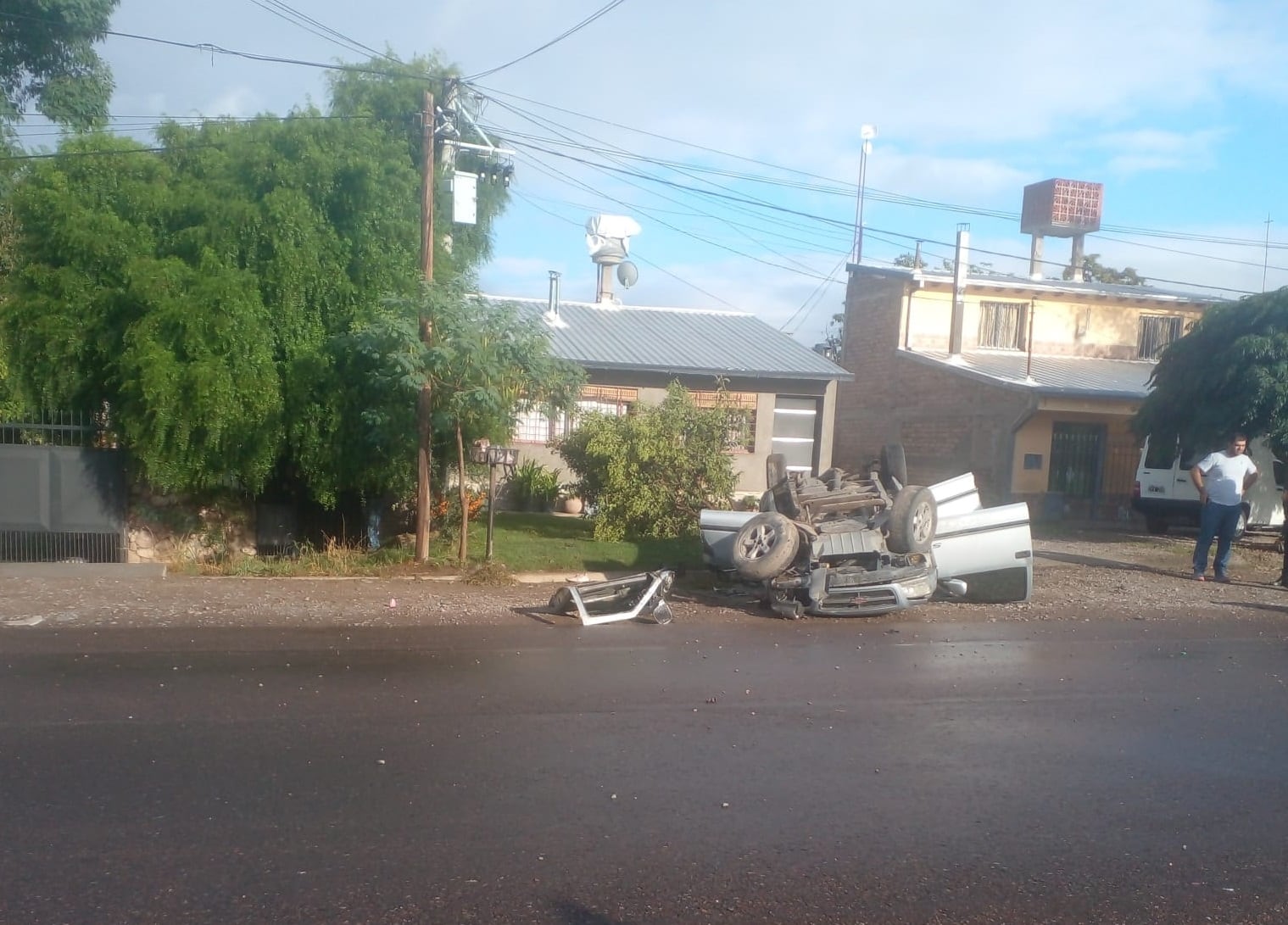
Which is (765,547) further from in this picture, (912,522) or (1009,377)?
(1009,377)

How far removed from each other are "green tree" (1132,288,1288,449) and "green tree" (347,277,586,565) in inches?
417

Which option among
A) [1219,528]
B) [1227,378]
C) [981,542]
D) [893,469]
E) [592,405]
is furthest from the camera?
[592,405]

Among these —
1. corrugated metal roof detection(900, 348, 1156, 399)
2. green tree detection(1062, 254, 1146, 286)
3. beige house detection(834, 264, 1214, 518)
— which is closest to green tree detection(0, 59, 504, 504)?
corrugated metal roof detection(900, 348, 1156, 399)

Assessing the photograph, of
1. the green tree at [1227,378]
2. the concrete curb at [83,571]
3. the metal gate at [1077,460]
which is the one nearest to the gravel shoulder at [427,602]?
the concrete curb at [83,571]

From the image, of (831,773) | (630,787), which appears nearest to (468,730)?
(630,787)

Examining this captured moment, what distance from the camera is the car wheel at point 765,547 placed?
1123 cm

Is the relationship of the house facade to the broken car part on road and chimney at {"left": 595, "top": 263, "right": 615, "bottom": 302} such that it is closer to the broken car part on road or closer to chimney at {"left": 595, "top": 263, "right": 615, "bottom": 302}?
chimney at {"left": 595, "top": 263, "right": 615, "bottom": 302}

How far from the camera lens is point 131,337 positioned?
522 inches

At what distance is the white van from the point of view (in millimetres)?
20453

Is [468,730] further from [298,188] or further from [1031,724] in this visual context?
A: [298,188]

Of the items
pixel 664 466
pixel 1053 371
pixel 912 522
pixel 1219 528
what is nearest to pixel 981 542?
pixel 912 522

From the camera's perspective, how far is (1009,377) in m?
23.8

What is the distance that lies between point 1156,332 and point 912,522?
777 inches

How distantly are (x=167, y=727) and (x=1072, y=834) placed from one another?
5098 millimetres
